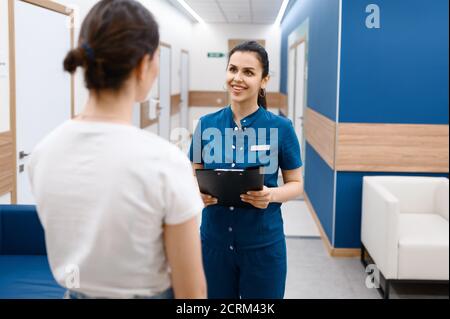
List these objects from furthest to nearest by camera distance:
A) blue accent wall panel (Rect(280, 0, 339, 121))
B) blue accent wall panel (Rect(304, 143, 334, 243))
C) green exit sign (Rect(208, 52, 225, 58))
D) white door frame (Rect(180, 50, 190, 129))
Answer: green exit sign (Rect(208, 52, 225, 58)) → white door frame (Rect(180, 50, 190, 129)) → blue accent wall panel (Rect(304, 143, 334, 243)) → blue accent wall panel (Rect(280, 0, 339, 121))

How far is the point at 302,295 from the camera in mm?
1909

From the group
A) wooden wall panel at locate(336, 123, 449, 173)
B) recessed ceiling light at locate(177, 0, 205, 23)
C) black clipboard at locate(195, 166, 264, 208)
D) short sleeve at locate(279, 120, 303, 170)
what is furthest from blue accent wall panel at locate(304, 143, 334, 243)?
recessed ceiling light at locate(177, 0, 205, 23)

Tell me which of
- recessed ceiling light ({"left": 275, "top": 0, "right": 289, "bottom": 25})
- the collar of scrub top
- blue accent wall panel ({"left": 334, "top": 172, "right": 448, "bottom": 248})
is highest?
recessed ceiling light ({"left": 275, "top": 0, "right": 289, "bottom": 25})

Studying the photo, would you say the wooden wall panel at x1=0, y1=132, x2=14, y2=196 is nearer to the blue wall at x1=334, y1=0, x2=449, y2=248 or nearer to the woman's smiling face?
the woman's smiling face

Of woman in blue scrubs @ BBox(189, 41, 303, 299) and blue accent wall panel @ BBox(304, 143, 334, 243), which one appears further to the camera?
blue accent wall panel @ BBox(304, 143, 334, 243)

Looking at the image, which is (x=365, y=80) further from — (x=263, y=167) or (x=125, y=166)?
(x=125, y=166)

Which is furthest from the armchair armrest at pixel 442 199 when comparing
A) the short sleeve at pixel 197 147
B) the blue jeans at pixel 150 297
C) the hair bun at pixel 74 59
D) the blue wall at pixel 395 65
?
the hair bun at pixel 74 59

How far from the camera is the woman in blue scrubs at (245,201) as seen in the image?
109 cm

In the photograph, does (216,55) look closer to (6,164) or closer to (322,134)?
(322,134)

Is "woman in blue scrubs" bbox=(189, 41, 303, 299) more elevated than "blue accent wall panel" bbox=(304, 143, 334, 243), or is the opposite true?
"woman in blue scrubs" bbox=(189, 41, 303, 299)

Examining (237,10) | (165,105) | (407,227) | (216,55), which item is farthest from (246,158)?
(216,55)

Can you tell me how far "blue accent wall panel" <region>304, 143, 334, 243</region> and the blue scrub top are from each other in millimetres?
1415

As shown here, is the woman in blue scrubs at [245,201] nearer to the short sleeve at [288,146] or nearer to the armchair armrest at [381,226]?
the short sleeve at [288,146]

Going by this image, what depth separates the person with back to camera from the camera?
1.73ft
